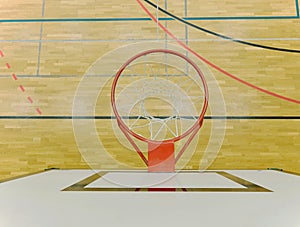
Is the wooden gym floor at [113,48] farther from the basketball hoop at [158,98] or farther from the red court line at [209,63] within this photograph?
the basketball hoop at [158,98]

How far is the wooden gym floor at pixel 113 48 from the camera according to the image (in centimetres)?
232

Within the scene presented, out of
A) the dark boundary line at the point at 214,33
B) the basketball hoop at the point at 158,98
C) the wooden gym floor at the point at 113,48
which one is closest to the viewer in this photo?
the basketball hoop at the point at 158,98

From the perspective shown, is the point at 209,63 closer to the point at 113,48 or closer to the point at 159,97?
the point at 159,97

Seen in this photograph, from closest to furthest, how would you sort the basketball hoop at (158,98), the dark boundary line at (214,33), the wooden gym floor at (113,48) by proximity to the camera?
the basketball hoop at (158,98)
the wooden gym floor at (113,48)
the dark boundary line at (214,33)

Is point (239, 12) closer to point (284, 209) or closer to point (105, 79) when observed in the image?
point (105, 79)

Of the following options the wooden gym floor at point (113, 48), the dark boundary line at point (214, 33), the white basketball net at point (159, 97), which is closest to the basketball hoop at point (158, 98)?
the white basketball net at point (159, 97)

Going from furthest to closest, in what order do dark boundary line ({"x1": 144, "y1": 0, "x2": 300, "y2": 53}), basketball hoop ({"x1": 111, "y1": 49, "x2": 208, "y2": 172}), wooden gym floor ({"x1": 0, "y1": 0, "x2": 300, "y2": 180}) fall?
dark boundary line ({"x1": 144, "y1": 0, "x2": 300, "y2": 53})
wooden gym floor ({"x1": 0, "y1": 0, "x2": 300, "y2": 180})
basketball hoop ({"x1": 111, "y1": 49, "x2": 208, "y2": 172})

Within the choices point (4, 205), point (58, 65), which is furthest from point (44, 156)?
point (4, 205)

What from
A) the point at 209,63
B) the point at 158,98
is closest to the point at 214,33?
the point at 209,63

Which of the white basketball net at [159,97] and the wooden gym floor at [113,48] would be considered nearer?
the white basketball net at [159,97]

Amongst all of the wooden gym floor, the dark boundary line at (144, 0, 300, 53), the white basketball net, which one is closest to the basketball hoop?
the white basketball net

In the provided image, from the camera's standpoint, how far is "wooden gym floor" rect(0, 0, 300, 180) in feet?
7.62

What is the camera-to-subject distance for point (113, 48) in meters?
2.58

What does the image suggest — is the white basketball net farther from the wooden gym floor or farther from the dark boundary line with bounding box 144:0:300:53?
the dark boundary line with bounding box 144:0:300:53
